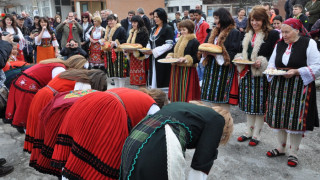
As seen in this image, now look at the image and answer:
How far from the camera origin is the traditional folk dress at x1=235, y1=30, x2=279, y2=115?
11.2 feet

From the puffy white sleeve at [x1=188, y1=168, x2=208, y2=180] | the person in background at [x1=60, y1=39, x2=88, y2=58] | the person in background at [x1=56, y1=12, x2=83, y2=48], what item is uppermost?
the person in background at [x1=56, y1=12, x2=83, y2=48]

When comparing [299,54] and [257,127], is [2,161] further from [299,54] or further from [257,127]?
[299,54]

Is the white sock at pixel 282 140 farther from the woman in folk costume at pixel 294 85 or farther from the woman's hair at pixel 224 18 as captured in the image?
the woman's hair at pixel 224 18

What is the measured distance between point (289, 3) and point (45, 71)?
25.4 feet

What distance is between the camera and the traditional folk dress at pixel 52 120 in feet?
7.84

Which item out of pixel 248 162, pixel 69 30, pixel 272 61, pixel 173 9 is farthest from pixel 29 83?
pixel 173 9

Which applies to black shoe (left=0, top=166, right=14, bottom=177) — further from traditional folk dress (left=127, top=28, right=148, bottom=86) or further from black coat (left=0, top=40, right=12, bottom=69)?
traditional folk dress (left=127, top=28, right=148, bottom=86)

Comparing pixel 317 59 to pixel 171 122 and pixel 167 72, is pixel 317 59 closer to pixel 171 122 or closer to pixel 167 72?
pixel 171 122

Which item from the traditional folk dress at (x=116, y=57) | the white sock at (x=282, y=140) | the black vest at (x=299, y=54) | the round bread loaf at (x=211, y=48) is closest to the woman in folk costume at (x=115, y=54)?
the traditional folk dress at (x=116, y=57)

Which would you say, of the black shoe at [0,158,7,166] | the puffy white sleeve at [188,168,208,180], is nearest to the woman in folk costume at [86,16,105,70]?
the black shoe at [0,158,7,166]

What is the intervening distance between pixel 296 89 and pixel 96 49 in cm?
515

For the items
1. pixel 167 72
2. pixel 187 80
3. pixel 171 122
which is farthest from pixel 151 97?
pixel 167 72

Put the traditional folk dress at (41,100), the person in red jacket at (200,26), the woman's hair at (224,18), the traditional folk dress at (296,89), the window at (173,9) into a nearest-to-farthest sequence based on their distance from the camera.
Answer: the traditional folk dress at (41,100), the traditional folk dress at (296,89), the woman's hair at (224,18), the person in red jacket at (200,26), the window at (173,9)

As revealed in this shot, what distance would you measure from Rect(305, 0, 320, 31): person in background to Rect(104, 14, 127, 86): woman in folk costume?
4.69 metres
